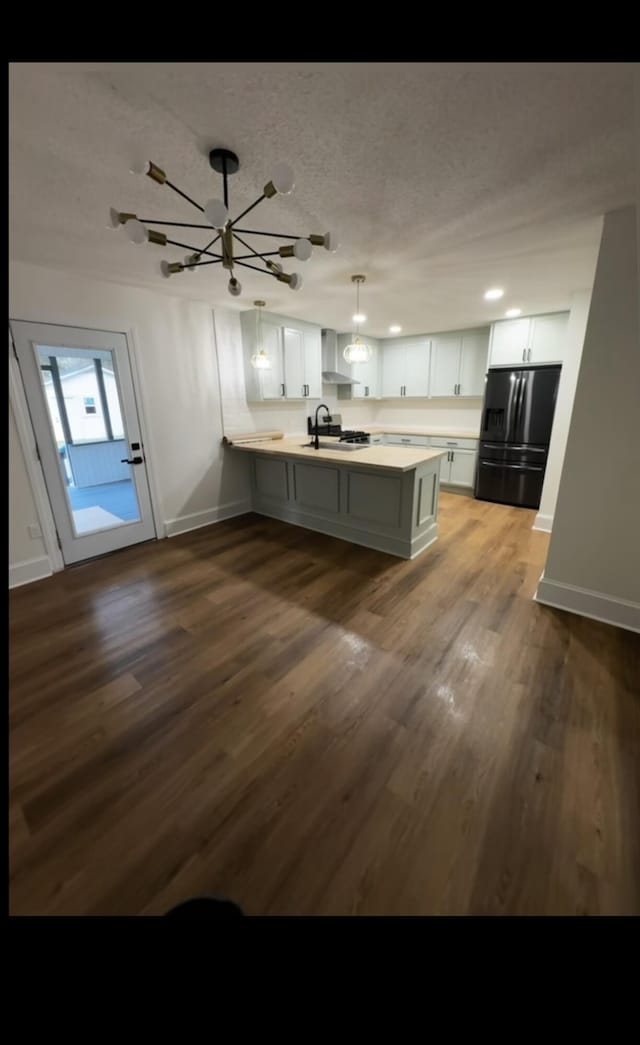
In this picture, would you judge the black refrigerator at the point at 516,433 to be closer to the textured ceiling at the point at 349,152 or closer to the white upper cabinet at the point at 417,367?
the white upper cabinet at the point at 417,367

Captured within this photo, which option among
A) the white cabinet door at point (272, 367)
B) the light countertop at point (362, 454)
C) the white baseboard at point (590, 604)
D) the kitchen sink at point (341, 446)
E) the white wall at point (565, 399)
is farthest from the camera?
the white cabinet door at point (272, 367)

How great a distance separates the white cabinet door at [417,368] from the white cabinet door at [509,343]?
4.36 ft

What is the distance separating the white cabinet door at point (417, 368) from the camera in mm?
6125

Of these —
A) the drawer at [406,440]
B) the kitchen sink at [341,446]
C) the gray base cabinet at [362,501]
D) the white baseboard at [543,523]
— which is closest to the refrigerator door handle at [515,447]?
the white baseboard at [543,523]

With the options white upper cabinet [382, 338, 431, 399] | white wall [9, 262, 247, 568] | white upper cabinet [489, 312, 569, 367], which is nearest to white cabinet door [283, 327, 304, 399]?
white wall [9, 262, 247, 568]

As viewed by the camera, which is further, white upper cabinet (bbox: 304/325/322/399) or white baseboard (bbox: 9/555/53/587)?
white upper cabinet (bbox: 304/325/322/399)

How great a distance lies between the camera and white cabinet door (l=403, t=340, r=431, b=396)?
20.1 feet

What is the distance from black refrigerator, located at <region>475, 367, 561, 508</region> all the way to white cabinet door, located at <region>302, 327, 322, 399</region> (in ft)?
7.19

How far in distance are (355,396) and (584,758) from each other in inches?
225

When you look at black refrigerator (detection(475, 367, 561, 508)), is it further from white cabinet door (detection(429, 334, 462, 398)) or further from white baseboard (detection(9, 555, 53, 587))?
white baseboard (detection(9, 555, 53, 587))

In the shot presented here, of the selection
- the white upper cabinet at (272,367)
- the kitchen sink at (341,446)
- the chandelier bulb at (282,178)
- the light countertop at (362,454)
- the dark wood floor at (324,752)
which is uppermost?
the chandelier bulb at (282,178)

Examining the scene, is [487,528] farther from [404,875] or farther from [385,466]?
[404,875]

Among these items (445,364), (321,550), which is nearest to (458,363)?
(445,364)

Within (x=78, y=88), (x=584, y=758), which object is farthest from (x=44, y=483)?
(x=584, y=758)
